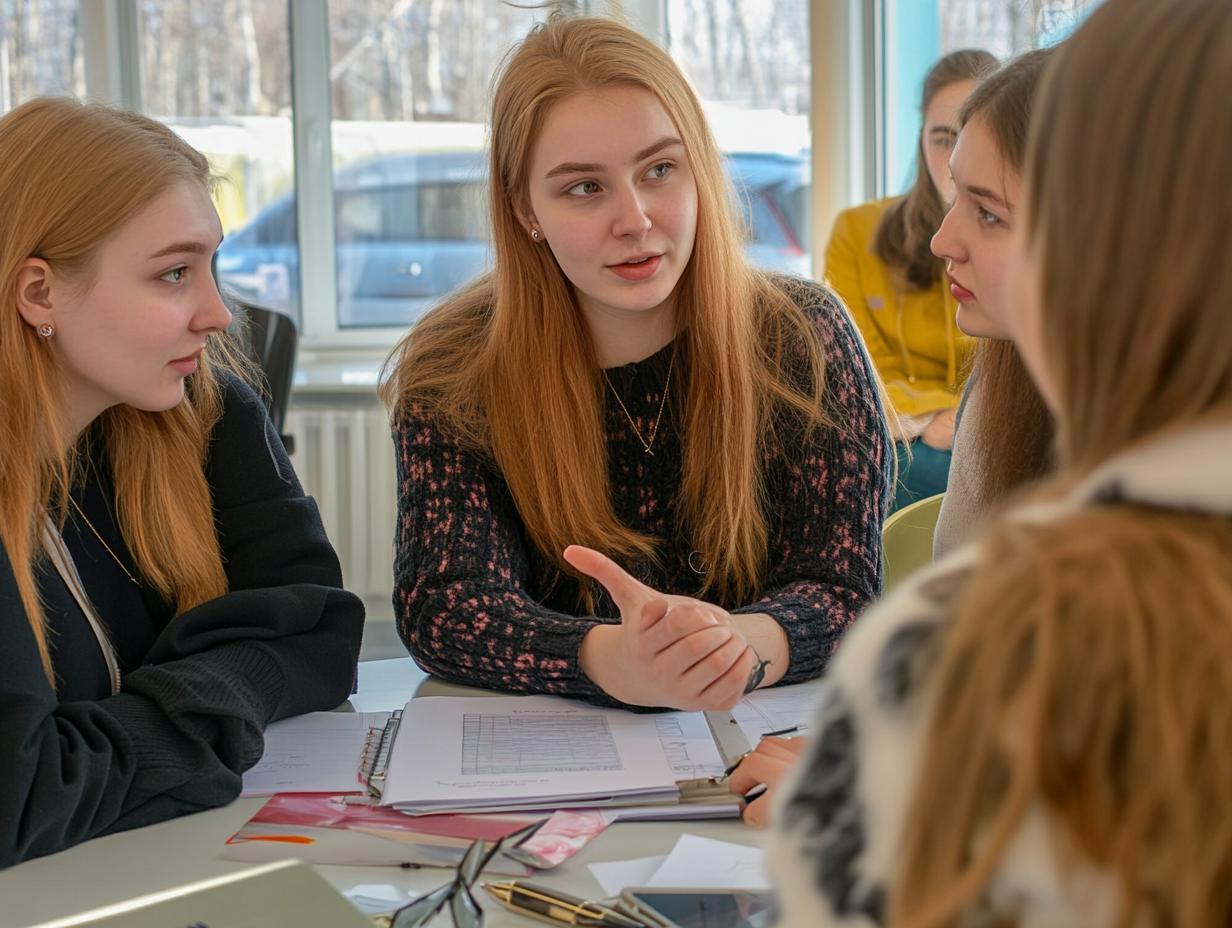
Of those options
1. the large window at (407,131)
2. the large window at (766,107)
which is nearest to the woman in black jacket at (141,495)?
the large window at (407,131)

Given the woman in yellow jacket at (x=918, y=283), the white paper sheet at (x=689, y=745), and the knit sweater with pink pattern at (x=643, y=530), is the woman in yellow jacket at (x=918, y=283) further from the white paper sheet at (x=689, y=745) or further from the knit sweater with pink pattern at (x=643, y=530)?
the white paper sheet at (x=689, y=745)

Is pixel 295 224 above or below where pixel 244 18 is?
below

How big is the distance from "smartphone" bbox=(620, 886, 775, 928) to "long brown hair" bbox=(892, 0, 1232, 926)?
389 mm

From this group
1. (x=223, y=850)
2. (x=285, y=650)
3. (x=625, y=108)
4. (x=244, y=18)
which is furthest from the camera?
→ (x=244, y=18)

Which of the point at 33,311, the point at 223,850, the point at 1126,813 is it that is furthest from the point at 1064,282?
the point at 33,311

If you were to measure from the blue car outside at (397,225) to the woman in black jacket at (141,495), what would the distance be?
2.92 meters

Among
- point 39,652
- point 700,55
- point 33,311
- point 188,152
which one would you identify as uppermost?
point 700,55

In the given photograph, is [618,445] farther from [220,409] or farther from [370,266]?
[370,266]

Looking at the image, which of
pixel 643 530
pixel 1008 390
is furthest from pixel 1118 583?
pixel 643 530

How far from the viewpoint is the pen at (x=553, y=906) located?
95 centimetres

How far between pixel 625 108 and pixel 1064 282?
1116mm

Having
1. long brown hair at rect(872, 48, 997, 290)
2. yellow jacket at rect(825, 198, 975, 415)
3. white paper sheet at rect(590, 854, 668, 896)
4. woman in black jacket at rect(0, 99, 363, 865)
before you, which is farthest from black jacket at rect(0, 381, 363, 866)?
long brown hair at rect(872, 48, 997, 290)

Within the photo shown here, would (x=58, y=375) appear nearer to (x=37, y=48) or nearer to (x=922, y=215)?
(x=922, y=215)

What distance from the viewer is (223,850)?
111 centimetres
